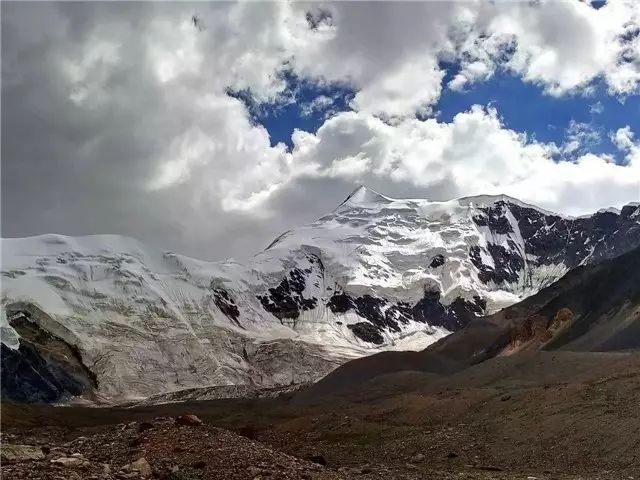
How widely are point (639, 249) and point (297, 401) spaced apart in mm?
53928

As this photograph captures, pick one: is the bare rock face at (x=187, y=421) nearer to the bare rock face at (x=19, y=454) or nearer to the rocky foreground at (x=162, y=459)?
the rocky foreground at (x=162, y=459)

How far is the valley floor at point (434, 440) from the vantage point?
19.0 meters

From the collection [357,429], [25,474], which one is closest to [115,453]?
[25,474]

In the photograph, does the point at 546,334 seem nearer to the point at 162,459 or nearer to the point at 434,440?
the point at 434,440

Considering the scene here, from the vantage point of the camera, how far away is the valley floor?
62.3ft

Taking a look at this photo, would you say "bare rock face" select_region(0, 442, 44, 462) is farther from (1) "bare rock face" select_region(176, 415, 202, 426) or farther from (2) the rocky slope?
(2) the rocky slope

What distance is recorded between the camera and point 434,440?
112 ft

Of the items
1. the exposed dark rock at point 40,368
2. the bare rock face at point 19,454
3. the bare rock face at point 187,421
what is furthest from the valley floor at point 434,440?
the exposed dark rock at point 40,368

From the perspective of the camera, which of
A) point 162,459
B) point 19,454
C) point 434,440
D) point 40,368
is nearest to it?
point 19,454

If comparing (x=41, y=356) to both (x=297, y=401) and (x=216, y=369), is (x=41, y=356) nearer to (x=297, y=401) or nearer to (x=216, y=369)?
(x=216, y=369)

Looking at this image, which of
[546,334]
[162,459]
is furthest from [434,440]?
[546,334]

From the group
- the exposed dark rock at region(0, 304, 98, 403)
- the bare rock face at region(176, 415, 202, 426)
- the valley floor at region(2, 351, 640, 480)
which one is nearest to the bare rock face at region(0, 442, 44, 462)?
the valley floor at region(2, 351, 640, 480)

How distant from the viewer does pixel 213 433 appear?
2247cm

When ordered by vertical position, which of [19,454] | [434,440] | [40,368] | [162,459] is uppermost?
[40,368]
